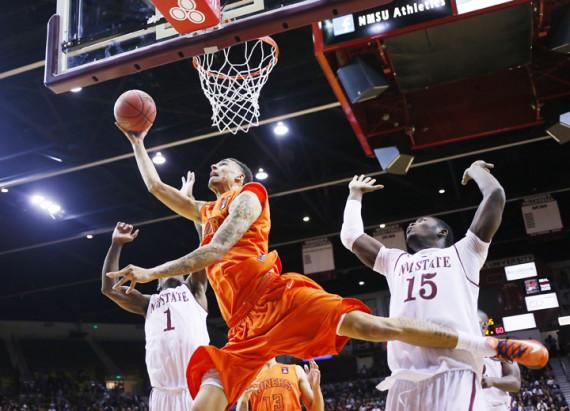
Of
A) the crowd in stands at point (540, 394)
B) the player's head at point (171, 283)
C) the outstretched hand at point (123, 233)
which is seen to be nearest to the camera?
the outstretched hand at point (123, 233)

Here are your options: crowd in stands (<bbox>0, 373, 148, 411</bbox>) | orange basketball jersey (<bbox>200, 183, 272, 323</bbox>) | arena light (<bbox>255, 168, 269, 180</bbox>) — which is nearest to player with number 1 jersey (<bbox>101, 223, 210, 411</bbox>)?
orange basketball jersey (<bbox>200, 183, 272, 323</bbox>)

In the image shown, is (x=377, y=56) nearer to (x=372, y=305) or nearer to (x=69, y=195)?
(x=69, y=195)

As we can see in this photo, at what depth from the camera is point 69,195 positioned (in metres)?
14.6

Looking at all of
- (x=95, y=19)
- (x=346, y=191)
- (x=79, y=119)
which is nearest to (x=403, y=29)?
(x=95, y=19)

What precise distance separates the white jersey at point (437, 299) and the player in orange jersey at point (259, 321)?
0.16 metres

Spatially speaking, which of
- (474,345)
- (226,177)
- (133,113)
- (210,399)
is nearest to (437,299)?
(474,345)

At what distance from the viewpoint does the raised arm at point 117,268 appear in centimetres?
487

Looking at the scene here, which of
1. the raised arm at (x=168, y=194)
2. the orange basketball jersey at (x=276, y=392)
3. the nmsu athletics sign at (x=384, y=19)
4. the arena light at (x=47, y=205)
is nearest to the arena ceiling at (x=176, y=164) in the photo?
the arena light at (x=47, y=205)

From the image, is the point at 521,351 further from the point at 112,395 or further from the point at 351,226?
the point at 112,395

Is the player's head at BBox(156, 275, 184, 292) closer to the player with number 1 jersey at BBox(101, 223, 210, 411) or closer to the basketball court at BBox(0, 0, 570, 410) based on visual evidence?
the player with number 1 jersey at BBox(101, 223, 210, 411)

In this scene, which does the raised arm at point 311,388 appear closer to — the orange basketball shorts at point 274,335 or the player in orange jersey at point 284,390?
the player in orange jersey at point 284,390

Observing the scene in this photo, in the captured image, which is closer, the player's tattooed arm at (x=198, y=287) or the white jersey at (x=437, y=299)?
the white jersey at (x=437, y=299)

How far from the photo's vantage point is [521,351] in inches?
137

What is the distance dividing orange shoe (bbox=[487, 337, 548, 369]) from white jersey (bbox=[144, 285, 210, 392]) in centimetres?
283
